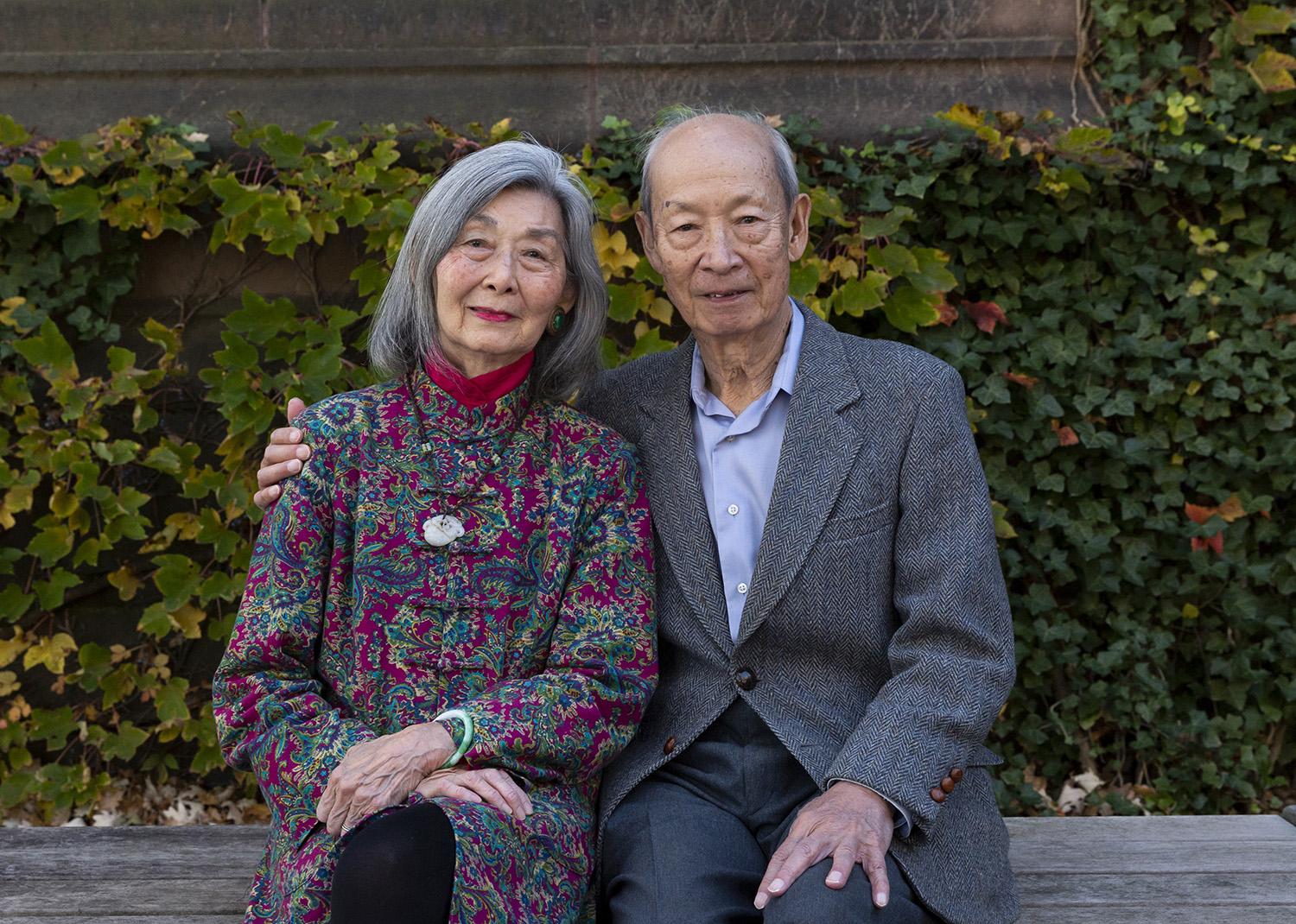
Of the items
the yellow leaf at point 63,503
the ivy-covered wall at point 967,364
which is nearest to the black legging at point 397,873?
the ivy-covered wall at point 967,364

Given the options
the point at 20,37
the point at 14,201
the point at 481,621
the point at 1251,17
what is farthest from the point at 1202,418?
the point at 20,37

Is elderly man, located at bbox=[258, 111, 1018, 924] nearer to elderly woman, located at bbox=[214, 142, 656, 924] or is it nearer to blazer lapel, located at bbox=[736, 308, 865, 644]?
blazer lapel, located at bbox=[736, 308, 865, 644]

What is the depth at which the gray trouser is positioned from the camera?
6.46 feet

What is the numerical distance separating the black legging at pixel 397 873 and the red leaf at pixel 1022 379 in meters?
2.14

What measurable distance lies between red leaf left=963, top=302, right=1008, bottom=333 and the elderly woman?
1376 mm

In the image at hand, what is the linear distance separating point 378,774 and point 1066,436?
86.3 inches

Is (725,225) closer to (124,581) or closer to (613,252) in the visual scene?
(613,252)

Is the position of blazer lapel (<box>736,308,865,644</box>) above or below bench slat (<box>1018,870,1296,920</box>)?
above

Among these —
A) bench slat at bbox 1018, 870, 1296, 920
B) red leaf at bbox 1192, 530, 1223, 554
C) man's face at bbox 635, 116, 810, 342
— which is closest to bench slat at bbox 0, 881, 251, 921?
man's face at bbox 635, 116, 810, 342

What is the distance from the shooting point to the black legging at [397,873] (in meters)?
1.77

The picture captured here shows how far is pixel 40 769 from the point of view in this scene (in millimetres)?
3482

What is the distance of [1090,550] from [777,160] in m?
1.60

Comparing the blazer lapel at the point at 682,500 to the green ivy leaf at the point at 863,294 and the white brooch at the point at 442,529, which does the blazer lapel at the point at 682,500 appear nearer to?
the white brooch at the point at 442,529

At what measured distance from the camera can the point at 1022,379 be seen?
11.2 ft
